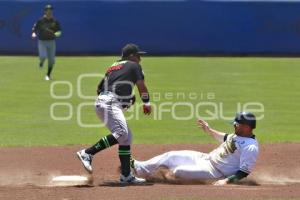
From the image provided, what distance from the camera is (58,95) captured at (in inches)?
779

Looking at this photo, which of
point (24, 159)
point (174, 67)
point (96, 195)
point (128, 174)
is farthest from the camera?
point (174, 67)

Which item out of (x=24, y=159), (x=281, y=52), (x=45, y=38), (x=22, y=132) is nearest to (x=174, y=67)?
(x=45, y=38)

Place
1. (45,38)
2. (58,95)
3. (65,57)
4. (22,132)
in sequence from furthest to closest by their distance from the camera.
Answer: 1. (65,57)
2. (45,38)
3. (58,95)
4. (22,132)

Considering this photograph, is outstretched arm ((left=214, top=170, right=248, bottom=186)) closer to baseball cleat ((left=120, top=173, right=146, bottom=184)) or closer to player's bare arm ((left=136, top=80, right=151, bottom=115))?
baseball cleat ((left=120, top=173, right=146, bottom=184))

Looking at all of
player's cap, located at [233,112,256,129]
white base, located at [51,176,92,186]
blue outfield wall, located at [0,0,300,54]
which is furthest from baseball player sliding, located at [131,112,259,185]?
blue outfield wall, located at [0,0,300,54]

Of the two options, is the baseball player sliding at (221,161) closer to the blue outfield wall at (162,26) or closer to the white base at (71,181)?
the white base at (71,181)

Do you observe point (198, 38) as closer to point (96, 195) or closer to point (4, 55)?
point (4, 55)

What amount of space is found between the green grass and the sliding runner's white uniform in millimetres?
3190

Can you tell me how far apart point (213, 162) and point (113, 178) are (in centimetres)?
146

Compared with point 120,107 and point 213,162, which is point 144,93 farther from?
point 213,162

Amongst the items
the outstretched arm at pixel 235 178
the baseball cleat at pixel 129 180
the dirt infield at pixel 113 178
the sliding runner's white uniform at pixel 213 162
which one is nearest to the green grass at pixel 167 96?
the dirt infield at pixel 113 178

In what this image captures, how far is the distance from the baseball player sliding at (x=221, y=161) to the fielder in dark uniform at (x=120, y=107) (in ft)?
1.40

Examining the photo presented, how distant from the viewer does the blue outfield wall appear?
115 feet

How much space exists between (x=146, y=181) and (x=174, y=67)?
18460mm
